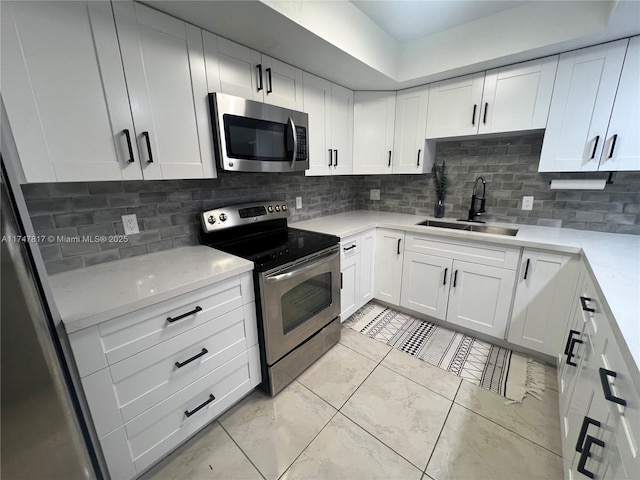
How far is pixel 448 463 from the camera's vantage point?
1275 mm

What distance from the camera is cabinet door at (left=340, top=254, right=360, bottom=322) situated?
2.20m

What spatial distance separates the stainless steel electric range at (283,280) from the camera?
1.50 meters

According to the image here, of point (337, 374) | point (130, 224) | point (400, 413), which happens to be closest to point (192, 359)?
point (130, 224)

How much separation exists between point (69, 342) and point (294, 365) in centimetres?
121

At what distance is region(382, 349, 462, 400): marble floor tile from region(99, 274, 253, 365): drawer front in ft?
4.13

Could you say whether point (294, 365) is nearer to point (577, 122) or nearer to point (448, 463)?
point (448, 463)

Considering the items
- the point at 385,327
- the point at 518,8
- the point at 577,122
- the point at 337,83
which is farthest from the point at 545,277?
the point at 337,83

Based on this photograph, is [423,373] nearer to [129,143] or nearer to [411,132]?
[411,132]

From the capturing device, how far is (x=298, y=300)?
1.71 meters

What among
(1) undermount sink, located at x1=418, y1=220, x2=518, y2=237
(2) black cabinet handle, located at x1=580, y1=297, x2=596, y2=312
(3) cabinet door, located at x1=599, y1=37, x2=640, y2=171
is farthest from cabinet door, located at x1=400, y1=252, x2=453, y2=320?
(3) cabinet door, located at x1=599, y1=37, x2=640, y2=171

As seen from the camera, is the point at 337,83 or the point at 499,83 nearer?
the point at 499,83

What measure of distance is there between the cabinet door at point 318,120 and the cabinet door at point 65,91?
1239mm

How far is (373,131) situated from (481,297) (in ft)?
5.93

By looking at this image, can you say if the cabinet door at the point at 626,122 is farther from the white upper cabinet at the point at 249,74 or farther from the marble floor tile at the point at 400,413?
the white upper cabinet at the point at 249,74
